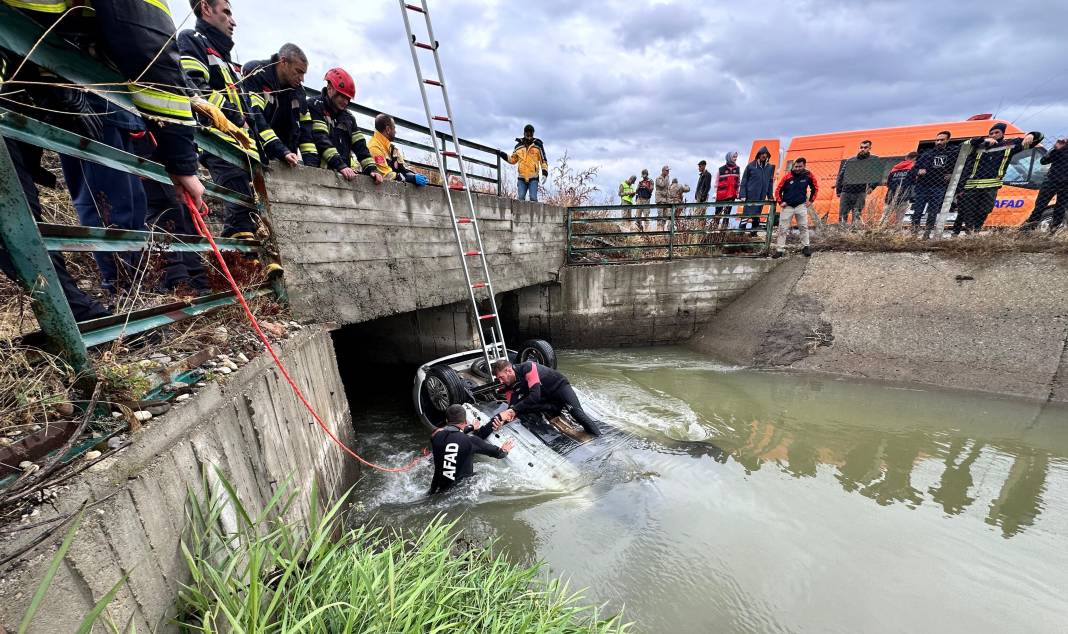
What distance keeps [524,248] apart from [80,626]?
23.1 feet

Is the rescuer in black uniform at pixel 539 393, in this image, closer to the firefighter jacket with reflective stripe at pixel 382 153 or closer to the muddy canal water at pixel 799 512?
the muddy canal water at pixel 799 512

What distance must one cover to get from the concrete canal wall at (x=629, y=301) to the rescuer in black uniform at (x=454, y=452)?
524cm

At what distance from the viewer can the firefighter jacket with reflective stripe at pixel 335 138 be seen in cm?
414

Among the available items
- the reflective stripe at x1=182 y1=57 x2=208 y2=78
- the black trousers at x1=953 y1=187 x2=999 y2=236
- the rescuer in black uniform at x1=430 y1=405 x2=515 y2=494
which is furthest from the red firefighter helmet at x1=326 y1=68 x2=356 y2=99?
the black trousers at x1=953 y1=187 x2=999 y2=236

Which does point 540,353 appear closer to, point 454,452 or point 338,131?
point 454,452

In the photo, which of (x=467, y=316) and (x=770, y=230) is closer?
(x=467, y=316)

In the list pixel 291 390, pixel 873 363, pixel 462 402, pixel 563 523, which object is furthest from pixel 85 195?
pixel 873 363

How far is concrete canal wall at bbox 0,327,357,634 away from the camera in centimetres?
108

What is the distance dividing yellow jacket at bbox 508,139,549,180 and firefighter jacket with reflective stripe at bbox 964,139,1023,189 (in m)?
7.78

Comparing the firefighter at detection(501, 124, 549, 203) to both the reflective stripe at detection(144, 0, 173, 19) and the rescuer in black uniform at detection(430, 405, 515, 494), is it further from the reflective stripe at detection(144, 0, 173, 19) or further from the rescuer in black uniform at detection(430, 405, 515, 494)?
the reflective stripe at detection(144, 0, 173, 19)

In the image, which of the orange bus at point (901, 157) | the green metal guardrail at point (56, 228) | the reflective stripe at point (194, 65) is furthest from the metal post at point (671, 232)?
the green metal guardrail at point (56, 228)

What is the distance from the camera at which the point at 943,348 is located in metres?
6.35

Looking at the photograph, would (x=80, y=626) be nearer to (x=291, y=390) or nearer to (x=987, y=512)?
(x=291, y=390)

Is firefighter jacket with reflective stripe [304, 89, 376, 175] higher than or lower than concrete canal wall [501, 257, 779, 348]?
higher
